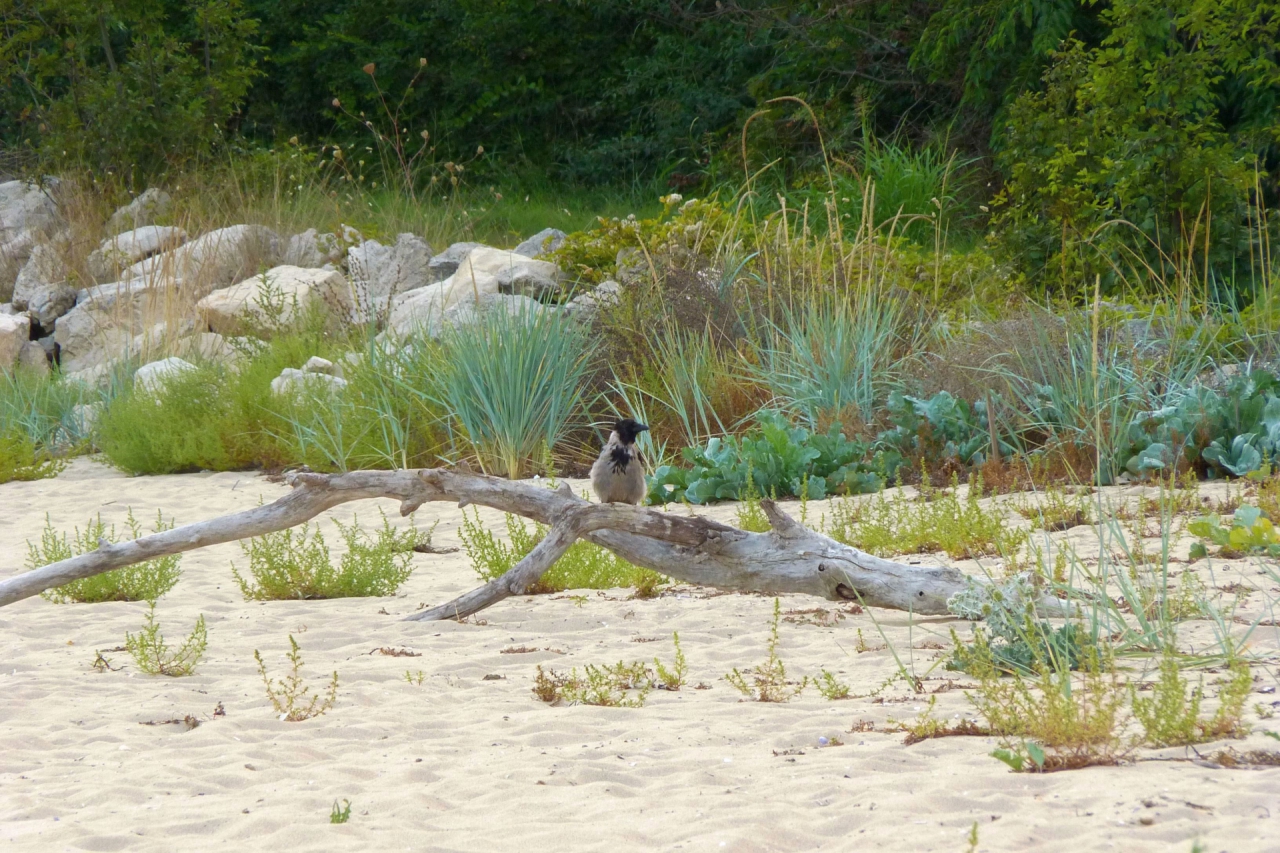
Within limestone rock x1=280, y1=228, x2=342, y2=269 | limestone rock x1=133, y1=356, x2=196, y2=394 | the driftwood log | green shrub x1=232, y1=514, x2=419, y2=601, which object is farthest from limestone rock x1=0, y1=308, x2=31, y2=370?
the driftwood log

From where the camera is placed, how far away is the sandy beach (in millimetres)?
2436

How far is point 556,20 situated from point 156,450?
43.6ft

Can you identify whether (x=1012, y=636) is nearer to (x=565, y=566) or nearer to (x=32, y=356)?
(x=565, y=566)

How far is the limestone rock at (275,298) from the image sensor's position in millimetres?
10586

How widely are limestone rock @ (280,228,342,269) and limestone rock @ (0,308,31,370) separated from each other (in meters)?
2.51

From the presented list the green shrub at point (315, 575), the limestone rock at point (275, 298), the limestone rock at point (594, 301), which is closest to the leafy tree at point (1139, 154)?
the limestone rock at point (594, 301)

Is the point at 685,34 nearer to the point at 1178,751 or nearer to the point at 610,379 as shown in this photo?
the point at 610,379

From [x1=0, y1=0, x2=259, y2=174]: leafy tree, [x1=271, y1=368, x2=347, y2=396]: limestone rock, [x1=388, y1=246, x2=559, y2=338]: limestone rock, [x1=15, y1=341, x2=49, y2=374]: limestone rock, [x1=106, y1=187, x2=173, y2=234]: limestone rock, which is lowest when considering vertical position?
[x1=271, y1=368, x2=347, y2=396]: limestone rock

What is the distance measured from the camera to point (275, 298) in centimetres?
1102

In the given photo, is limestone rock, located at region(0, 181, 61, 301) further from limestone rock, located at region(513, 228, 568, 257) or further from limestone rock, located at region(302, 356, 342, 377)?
limestone rock, located at region(302, 356, 342, 377)

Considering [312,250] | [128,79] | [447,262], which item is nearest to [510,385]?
[447,262]

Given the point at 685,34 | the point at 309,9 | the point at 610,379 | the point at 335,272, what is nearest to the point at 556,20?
the point at 685,34

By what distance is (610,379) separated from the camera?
8500 mm

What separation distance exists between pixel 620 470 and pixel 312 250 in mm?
8431
